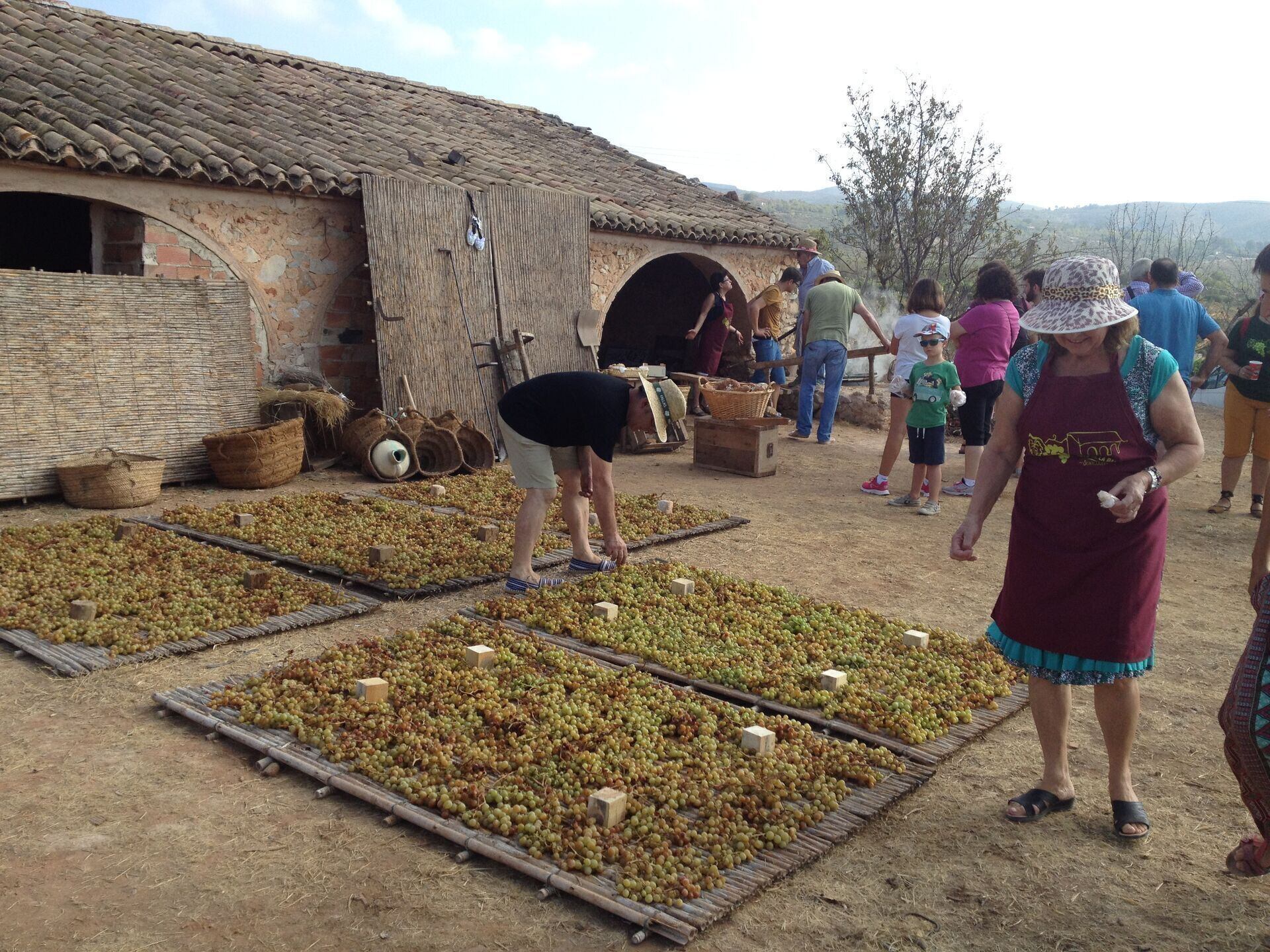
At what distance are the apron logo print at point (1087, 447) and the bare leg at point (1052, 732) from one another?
71 cm

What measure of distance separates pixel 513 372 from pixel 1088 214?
88.0 meters

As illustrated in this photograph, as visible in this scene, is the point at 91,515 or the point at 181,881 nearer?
the point at 181,881

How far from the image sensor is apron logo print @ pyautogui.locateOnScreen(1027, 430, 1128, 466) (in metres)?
2.94

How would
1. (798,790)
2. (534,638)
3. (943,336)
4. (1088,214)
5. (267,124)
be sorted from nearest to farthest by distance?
(798,790)
(534,638)
(943,336)
(267,124)
(1088,214)

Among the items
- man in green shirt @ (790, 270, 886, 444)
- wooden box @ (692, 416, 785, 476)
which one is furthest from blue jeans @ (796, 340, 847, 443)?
wooden box @ (692, 416, 785, 476)

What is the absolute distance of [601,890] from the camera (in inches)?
109

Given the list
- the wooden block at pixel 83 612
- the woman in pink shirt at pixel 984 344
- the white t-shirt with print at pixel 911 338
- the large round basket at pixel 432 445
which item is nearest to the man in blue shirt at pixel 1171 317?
the woman in pink shirt at pixel 984 344

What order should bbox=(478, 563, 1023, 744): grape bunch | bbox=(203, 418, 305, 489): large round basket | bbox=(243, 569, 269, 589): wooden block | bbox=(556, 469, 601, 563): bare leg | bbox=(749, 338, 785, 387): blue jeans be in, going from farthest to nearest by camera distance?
bbox=(749, 338, 785, 387): blue jeans
bbox=(203, 418, 305, 489): large round basket
bbox=(556, 469, 601, 563): bare leg
bbox=(243, 569, 269, 589): wooden block
bbox=(478, 563, 1023, 744): grape bunch

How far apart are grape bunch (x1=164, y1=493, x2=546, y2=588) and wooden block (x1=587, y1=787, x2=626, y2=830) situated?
8.77ft

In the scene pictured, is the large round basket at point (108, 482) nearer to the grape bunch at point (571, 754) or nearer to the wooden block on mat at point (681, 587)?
the grape bunch at point (571, 754)

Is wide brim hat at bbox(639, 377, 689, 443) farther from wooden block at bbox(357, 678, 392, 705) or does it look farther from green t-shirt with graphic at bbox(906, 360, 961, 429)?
green t-shirt with graphic at bbox(906, 360, 961, 429)

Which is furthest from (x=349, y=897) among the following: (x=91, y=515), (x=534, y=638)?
(x=91, y=515)

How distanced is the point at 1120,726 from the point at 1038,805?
1.29 ft

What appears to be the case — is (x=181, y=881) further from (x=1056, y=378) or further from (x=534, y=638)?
(x=1056, y=378)
